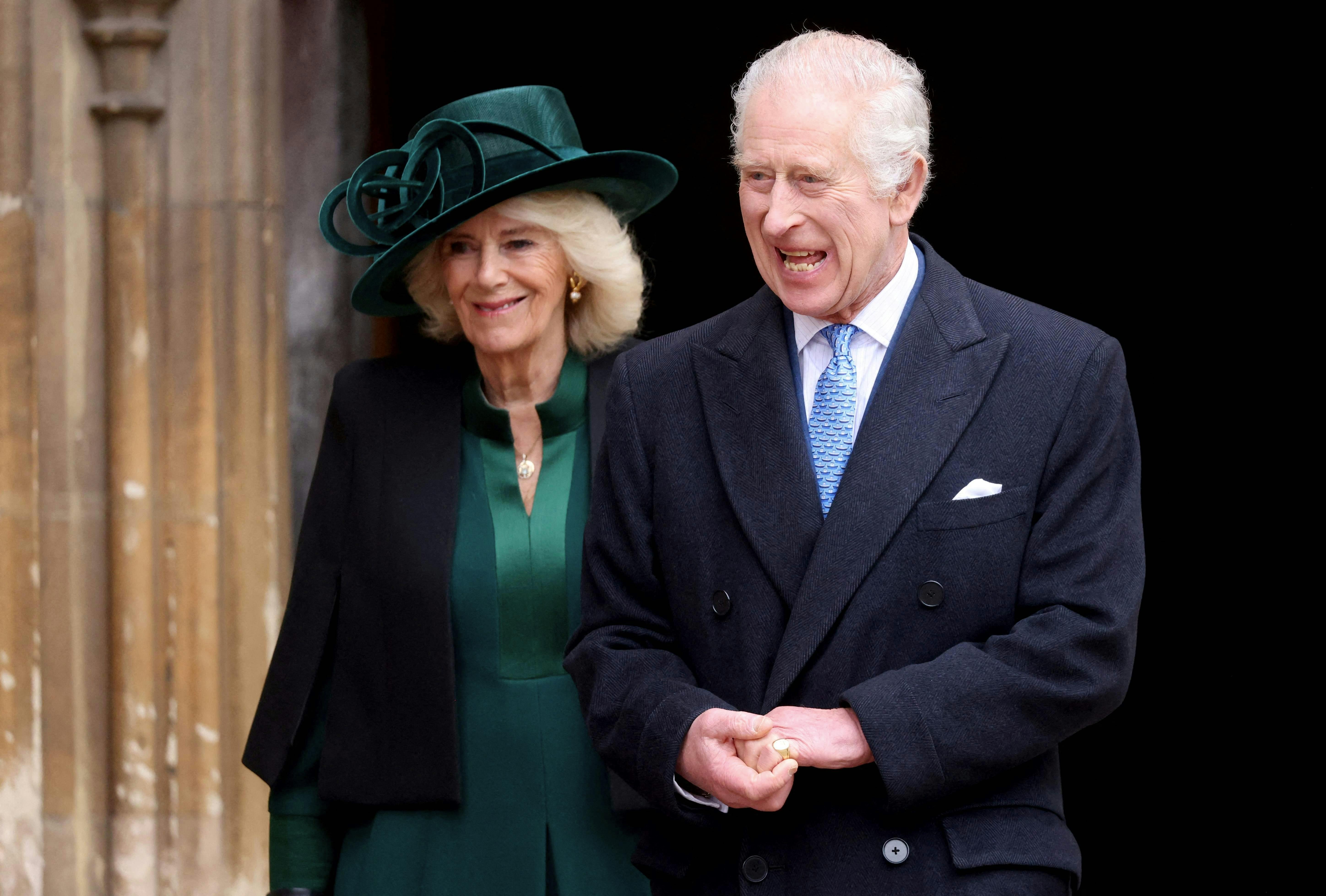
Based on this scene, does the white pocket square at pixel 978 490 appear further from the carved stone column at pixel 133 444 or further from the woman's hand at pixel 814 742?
the carved stone column at pixel 133 444

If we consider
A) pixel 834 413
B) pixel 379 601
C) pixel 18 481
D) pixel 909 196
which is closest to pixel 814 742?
pixel 834 413

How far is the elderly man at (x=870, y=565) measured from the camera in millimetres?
1823

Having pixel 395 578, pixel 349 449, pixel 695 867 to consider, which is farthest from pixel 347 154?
pixel 695 867

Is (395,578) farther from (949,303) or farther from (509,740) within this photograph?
(949,303)

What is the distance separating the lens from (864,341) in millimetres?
2037

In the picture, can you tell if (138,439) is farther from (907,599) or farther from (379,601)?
(907,599)

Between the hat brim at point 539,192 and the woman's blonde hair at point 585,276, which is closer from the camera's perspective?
the hat brim at point 539,192

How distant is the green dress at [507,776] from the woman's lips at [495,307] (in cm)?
32

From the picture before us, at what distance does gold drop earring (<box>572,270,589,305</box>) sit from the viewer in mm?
2801

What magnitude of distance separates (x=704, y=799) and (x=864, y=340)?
1.96 feet

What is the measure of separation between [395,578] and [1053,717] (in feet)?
3.77

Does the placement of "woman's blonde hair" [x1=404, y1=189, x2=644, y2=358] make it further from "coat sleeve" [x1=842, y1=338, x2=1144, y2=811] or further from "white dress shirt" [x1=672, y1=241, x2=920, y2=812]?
"coat sleeve" [x1=842, y1=338, x2=1144, y2=811]

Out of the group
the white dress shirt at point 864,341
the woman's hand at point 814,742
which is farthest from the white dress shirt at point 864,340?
the woman's hand at point 814,742

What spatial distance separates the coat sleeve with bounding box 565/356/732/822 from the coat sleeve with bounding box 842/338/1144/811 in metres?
0.23
